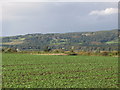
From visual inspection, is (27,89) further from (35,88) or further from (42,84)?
(42,84)

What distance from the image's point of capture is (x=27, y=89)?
683 inches

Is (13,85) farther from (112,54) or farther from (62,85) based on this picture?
(112,54)

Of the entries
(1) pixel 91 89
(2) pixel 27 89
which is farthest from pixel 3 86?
(1) pixel 91 89

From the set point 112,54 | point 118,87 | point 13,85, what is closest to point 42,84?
point 13,85

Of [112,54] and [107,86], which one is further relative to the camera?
[112,54]

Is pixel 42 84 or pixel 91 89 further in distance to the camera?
pixel 42 84

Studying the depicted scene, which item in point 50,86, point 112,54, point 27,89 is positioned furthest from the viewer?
point 112,54

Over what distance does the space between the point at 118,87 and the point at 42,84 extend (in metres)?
5.83

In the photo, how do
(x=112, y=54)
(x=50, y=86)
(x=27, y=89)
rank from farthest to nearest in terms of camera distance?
(x=112, y=54), (x=50, y=86), (x=27, y=89)

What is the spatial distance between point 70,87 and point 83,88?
3.12 ft

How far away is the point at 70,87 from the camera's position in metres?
18.2

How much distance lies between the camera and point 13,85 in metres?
18.6

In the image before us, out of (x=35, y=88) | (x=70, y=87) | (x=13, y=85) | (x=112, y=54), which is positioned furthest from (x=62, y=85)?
(x=112, y=54)

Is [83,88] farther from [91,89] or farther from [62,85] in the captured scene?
[62,85]
